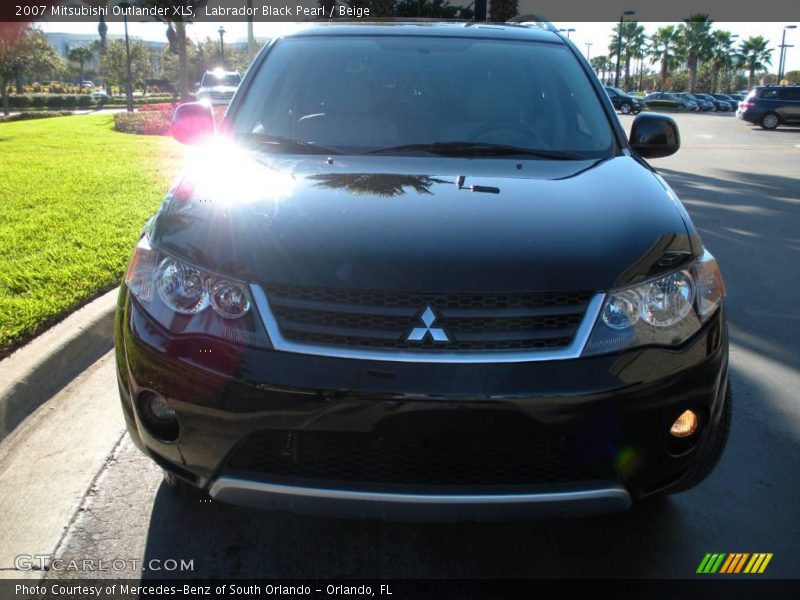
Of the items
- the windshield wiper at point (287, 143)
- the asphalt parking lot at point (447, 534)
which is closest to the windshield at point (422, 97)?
the windshield wiper at point (287, 143)

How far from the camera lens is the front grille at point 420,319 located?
83.1 inches

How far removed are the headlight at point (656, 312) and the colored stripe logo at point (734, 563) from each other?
0.88 meters

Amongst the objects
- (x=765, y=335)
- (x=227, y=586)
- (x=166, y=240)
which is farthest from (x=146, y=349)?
Answer: (x=765, y=335)

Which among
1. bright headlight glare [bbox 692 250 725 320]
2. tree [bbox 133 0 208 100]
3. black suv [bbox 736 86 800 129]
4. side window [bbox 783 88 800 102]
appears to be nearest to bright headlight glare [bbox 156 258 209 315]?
bright headlight glare [bbox 692 250 725 320]

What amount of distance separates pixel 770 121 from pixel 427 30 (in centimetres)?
3223

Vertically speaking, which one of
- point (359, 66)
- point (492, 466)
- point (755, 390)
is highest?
point (359, 66)

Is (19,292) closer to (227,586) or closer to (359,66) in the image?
(359,66)

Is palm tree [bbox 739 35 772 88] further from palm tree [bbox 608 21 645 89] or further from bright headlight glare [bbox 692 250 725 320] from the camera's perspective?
bright headlight glare [bbox 692 250 725 320]

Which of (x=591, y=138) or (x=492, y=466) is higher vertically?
(x=591, y=138)

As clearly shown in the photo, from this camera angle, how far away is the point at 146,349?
7.39ft

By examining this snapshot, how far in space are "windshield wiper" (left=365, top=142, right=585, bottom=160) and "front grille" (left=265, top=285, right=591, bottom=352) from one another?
1215 millimetres

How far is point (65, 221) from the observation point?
706cm

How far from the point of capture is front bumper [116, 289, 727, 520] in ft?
6.75

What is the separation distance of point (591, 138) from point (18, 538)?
2.81 m
